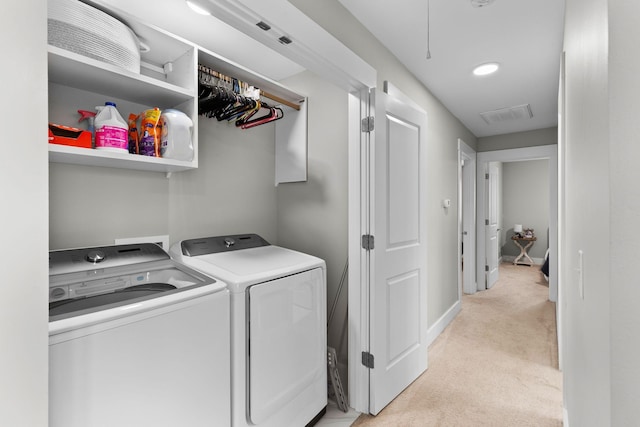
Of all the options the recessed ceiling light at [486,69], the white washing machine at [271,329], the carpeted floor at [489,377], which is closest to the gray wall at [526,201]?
the carpeted floor at [489,377]

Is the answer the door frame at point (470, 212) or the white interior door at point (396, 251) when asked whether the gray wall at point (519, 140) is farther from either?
the white interior door at point (396, 251)

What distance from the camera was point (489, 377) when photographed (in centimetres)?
236

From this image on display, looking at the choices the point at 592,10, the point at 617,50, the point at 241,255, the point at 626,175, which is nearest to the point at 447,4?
the point at 592,10

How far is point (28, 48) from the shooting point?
2.22ft

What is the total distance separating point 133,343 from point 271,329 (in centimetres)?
63

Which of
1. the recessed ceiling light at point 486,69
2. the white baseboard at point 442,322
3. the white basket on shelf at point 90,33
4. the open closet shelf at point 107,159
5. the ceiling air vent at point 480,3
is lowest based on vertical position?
the white baseboard at point 442,322

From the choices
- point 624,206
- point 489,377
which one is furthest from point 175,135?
point 489,377

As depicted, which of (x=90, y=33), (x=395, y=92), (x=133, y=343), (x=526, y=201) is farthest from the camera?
(x=526, y=201)

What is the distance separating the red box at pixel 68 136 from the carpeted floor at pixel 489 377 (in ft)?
6.76

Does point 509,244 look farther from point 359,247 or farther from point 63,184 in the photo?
point 63,184

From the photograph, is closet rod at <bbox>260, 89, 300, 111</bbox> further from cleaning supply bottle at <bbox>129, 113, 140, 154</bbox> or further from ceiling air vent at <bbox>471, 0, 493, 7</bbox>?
ceiling air vent at <bbox>471, 0, 493, 7</bbox>

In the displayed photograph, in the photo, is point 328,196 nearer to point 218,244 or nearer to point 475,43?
point 218,244

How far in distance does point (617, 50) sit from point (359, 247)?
1.60 metres

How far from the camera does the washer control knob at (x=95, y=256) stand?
144 cm
